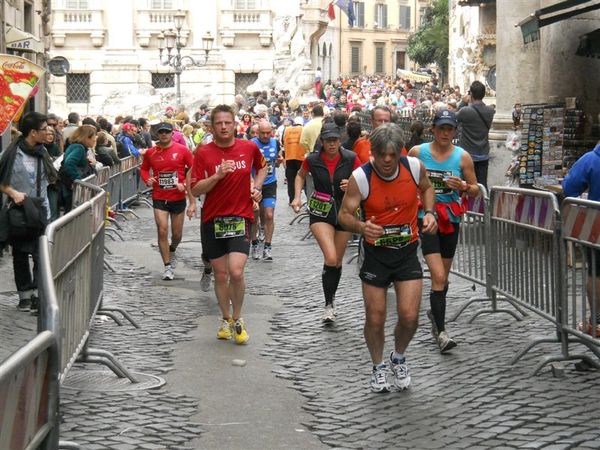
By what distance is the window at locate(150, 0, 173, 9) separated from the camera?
200 ft

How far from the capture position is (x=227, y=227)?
10836mm

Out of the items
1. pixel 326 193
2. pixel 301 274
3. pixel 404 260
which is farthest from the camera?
pixel 301 274

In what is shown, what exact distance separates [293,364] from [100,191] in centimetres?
213

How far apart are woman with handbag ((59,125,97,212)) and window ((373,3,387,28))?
103 m

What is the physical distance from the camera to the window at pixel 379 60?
387 feet

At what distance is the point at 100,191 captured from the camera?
35.1 ft

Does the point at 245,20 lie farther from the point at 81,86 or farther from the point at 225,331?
the point at 225,331

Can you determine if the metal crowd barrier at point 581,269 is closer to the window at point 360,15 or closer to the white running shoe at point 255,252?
the white running shoe at point 255,252

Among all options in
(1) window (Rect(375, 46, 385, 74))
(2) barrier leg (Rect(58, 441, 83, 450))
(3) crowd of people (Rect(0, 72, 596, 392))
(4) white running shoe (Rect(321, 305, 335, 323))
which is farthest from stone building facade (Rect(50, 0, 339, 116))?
(1) window (Rect(375, 46, 385, 74))

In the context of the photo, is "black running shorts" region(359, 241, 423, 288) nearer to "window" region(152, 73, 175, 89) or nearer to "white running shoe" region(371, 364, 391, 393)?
"white running shoe" region(371, 364, 391, 393)

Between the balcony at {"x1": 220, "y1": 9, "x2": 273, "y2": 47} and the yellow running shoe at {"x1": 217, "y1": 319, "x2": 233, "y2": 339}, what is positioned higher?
the balcony at {"x1": 220, "y1": 9, "x2": 273, "y2": 47}

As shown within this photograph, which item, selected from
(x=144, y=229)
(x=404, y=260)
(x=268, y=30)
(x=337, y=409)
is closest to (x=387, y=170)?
(x=404, y=260)

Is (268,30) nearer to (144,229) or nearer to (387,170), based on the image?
(144,229)

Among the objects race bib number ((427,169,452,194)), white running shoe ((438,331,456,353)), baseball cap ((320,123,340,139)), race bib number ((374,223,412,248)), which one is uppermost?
baseball cap ((320,123,340,139))
